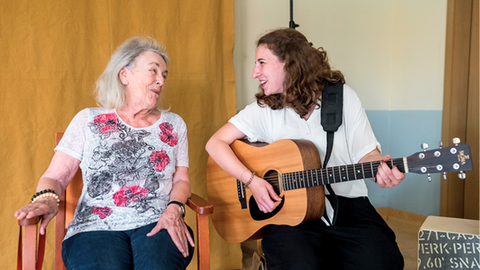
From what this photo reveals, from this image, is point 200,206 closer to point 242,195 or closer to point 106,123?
point 242,195

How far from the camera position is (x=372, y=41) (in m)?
3.43

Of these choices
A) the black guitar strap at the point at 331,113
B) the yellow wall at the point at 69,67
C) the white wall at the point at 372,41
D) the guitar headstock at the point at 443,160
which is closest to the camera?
the guitar headstock at the point at 443,160

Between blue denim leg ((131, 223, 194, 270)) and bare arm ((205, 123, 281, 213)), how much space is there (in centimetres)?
43

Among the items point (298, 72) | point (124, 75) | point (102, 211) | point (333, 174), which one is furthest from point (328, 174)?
point (124, 75)

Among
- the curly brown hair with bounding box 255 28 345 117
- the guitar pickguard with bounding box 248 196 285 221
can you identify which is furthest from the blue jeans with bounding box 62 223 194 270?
the curly brown hair with bounding box 255 28 345 117

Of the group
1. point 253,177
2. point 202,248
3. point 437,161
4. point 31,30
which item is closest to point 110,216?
point 202,248

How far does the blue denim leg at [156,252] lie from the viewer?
1423 millimetres

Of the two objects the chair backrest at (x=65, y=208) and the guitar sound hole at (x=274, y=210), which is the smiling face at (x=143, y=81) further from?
the guitar sound hole at (x=274, y=210)

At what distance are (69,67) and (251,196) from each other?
1.28 metres

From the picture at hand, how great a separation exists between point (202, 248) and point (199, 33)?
4.83ft

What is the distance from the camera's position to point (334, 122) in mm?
1684

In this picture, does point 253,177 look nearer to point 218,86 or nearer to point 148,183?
point 148,183

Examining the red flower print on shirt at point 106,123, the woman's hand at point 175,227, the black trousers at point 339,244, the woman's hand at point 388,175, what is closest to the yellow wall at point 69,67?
the red flower print on shirt at point 106,123

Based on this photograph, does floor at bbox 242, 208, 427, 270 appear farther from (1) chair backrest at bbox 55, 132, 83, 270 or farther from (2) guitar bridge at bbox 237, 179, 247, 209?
(1) chair backrest at bbox 55, 132, 83, 270
